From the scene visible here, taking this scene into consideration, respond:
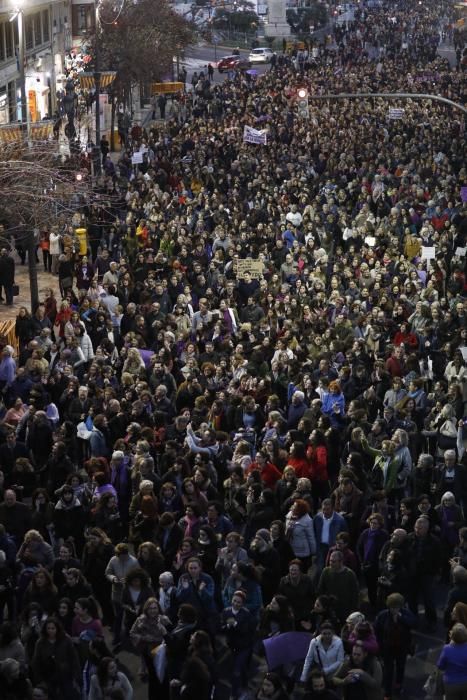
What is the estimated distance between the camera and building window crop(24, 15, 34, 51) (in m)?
56.9

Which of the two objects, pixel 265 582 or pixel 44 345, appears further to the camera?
pixel 44 345

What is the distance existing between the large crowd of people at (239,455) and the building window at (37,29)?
2958 cm

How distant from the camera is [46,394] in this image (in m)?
17.9

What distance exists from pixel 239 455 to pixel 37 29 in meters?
46.7

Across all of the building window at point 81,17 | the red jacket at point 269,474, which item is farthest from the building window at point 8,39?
the red jacket at point 269,474

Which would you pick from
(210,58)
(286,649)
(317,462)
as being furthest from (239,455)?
(210,58)

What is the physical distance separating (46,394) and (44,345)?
245cm

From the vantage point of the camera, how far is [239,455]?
15.6 m

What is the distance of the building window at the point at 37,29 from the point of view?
59.0 m

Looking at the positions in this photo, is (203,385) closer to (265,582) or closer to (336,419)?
(336,419)

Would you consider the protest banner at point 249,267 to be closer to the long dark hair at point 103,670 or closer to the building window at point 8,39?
the long dark hair at point 103,670

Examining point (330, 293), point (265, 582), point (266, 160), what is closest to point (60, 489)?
point (265, 582)

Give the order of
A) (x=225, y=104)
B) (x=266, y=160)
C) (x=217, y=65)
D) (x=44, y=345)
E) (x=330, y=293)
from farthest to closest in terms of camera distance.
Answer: (x=217, y=65) → (x=225, y=104) → (x=266, y=160) → (x=330, y=293) → (x=44, y=345)

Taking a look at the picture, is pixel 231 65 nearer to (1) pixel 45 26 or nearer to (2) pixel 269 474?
(1) pixel 45 26
